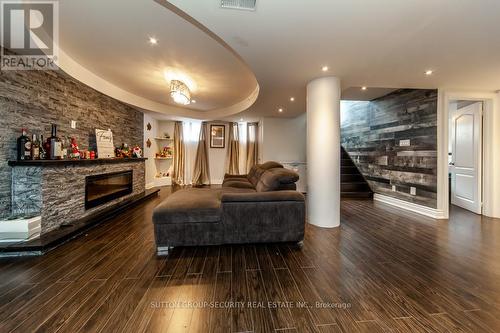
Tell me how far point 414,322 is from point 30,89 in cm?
484

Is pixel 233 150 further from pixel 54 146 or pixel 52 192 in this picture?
pixel 52 192

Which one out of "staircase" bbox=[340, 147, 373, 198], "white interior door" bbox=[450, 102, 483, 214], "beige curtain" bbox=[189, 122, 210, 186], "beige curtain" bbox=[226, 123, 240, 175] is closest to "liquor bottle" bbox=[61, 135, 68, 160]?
"beige curtain" bbox=[189, 122, 210, 186]

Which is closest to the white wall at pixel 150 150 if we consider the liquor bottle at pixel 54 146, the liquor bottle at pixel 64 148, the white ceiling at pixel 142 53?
the white ceiling at pixel 142 53

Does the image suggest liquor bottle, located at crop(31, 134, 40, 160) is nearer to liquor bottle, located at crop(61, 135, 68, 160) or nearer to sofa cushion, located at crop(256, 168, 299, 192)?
liquor bottle, located at crop(61, 135, 68, 160)

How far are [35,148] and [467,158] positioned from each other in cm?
768

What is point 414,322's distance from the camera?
4.53 feet

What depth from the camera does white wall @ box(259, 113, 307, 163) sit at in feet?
22.0

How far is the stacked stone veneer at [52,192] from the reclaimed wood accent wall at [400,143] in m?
6.22

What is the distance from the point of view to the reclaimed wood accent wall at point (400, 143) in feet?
12.6

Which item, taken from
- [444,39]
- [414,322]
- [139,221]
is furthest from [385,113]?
[139,221]

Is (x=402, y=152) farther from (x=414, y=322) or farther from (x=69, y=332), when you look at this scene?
(x=69, y=332)

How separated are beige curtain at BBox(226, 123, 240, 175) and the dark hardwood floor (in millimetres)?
5076

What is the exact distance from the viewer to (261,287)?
5.72 feet

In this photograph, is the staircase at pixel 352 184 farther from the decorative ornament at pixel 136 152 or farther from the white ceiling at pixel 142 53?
the decorative ornament at pixel 136 152
